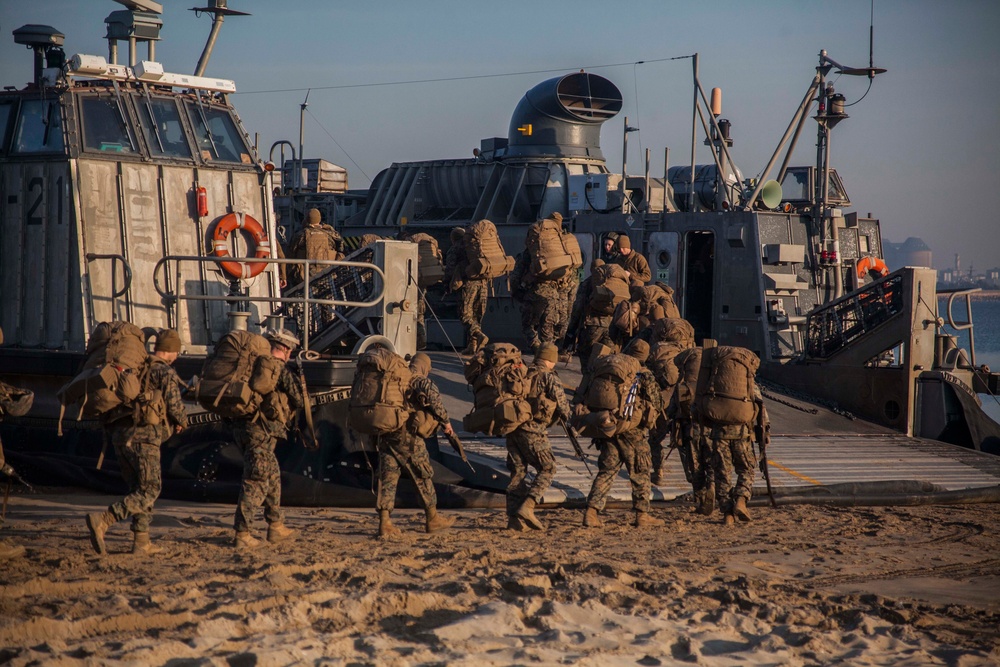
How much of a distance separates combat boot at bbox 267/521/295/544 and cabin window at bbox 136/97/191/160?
430 cm

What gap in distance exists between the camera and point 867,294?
14.0m

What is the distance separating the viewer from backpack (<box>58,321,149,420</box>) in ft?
24.9

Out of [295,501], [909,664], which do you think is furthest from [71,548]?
[909,664]

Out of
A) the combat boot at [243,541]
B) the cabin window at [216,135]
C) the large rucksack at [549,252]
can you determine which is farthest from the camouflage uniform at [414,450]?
the large rucksack at [549,252]

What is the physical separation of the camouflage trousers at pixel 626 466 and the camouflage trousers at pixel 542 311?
4202 mm

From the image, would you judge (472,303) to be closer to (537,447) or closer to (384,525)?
→ (537,447)

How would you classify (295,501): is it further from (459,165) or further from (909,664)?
(459,165)

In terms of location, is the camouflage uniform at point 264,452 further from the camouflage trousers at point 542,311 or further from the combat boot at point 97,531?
the camouflage trousers at point 542,311

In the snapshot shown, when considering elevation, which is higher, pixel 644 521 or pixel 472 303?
pixel 472 303

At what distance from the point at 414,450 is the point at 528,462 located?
943 mm

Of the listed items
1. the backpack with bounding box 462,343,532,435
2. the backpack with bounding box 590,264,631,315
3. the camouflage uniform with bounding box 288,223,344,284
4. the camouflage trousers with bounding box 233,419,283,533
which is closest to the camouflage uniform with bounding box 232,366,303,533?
the camouflage trousers with bounding box 233,419,283,533

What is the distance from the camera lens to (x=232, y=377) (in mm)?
7910

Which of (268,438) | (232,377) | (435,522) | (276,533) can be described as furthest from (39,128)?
(435,522)

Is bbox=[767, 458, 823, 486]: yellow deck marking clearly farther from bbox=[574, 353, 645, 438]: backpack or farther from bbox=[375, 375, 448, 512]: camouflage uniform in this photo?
bbox=[375, 375, 448, 512]: camouflage uniform
